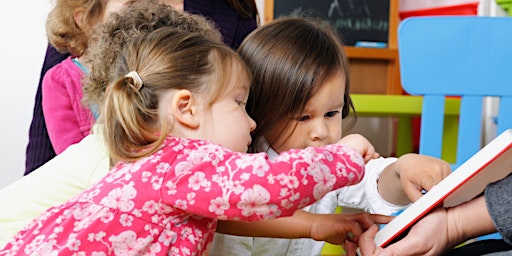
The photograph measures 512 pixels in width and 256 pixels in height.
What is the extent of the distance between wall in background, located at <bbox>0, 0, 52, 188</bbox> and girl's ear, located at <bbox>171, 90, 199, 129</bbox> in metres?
1.59

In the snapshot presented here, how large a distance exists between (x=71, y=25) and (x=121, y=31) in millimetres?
533

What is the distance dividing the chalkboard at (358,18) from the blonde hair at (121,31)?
5.14 ft

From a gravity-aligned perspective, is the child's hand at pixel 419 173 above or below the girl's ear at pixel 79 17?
below

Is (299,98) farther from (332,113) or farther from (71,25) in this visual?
(71,25)

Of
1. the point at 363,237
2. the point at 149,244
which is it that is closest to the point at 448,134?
the point at 363,237

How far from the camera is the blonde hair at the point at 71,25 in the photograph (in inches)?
60.4

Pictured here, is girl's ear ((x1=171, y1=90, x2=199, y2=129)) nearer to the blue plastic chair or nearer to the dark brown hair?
the dark brown hair

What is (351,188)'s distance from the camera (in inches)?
51.8

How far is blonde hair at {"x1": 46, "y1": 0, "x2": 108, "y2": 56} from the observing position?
5.03 feet

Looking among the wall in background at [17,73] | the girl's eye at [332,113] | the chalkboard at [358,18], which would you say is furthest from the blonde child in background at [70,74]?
the chalkboard at [358,18]

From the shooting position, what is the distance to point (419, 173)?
3.51 feet

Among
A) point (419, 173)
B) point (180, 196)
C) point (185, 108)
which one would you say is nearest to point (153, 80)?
point (185, 108)

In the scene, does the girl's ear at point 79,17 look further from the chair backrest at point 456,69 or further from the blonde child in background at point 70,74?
the chair backrest at point 456,69

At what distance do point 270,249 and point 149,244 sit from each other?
16.6 inches
